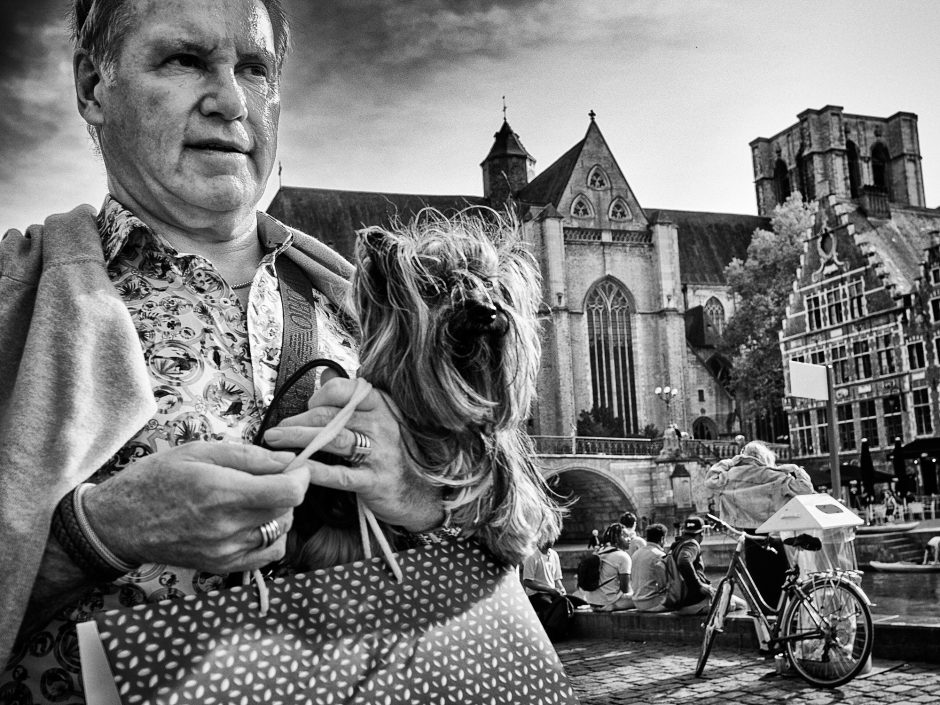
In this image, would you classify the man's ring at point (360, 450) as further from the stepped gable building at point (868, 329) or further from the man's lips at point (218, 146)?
the stepped gable building at point (868, 329)

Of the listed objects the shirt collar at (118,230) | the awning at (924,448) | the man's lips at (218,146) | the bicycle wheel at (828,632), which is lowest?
the bicycle wheel at (828,632)

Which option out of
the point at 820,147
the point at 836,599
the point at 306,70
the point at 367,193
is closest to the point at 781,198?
the point at 820,147

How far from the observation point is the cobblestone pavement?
233 inches

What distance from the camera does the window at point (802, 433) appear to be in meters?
34.7

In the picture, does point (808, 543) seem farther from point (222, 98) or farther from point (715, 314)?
point (715, 314)

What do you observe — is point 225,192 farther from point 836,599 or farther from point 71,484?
point 836,599

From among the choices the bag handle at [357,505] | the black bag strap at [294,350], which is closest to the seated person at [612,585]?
the black bag strap at [294,350]

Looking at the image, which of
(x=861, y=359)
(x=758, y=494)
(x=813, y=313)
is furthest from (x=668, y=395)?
(x=758, y=494)

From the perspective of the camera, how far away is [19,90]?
8.41 ft

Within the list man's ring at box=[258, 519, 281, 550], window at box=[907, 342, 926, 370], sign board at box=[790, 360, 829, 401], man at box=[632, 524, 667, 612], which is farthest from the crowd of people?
A: window at box=[907, 342, 926, 370]

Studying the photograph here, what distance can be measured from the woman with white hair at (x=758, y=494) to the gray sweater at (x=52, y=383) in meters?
6.85

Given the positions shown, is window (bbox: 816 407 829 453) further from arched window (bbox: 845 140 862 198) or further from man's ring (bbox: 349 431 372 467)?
man's ring (bbox: 349 431 372 467)

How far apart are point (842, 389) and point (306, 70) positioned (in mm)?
33212

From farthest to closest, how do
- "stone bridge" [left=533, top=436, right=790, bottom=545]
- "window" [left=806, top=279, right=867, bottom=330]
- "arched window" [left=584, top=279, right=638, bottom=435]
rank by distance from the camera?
"arched window" [left=584, top=279, right=638, bottom=435] → "stone bridge" [left=533, top=436, right=790, bottom=545] → "window" [left=806, top=279, right=867, bottom=330]
